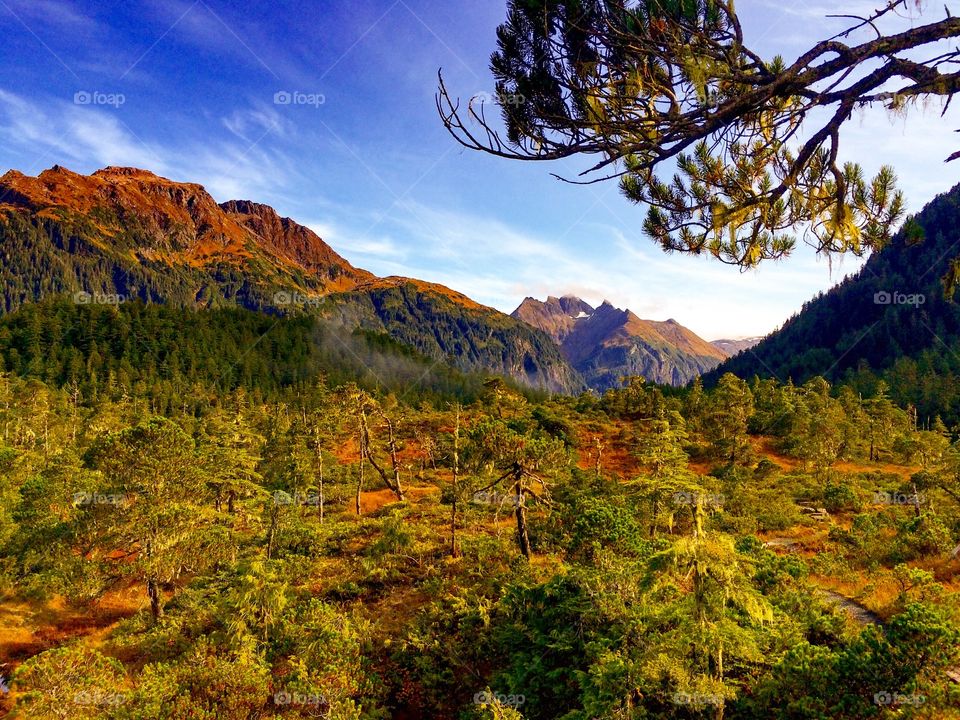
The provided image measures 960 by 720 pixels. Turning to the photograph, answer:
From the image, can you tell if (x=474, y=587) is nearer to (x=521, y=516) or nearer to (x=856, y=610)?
(x=521, y=516)

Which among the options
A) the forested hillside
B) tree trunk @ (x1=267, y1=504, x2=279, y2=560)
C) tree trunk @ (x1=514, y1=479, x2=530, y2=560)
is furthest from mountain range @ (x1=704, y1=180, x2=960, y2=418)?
tree trunk @ (x1=267, y1=504, x2=279, y2=560)

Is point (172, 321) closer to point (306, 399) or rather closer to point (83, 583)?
point (306, 399)

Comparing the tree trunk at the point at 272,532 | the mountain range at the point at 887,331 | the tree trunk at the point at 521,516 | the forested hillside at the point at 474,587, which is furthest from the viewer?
the mountain range at the point at 887,331

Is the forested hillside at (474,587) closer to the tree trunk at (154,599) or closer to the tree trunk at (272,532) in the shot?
the tree trunk at (154,599)

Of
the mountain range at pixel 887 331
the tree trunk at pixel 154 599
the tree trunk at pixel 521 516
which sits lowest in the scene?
the tree trunk at pixel 154 599

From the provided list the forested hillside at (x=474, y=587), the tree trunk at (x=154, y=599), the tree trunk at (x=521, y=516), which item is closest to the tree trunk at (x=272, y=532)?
the forested hillside at (x=474, y=587)

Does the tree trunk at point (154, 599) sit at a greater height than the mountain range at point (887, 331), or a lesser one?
lesser

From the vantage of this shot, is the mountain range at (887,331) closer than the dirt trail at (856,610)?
No

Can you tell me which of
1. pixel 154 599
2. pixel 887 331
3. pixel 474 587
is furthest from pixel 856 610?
pixel 887 331

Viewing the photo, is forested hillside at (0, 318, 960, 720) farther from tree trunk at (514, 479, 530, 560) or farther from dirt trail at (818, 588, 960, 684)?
tree trunk at (514, 479, 530, 560)

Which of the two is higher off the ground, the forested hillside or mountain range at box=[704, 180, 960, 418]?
mountain range at box=[704, 180, 960, 418]

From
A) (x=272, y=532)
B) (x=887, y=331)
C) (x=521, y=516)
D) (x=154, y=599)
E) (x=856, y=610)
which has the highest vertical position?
(x=887, y=331)

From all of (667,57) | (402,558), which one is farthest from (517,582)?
(667,57)

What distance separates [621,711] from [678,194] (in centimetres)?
857
